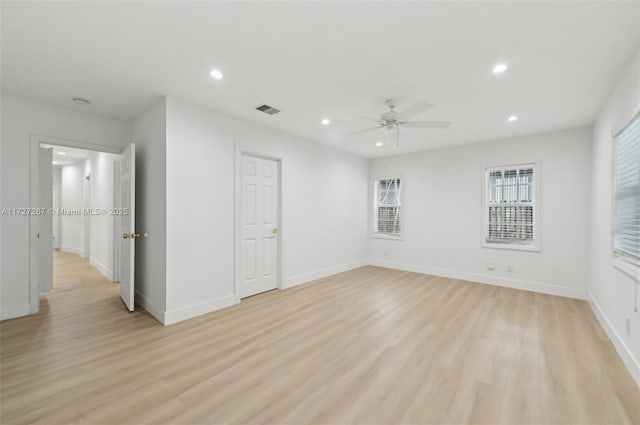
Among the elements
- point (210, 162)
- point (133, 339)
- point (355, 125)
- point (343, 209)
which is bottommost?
point (133, 339)

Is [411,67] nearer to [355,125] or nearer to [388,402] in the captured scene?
[355,125]

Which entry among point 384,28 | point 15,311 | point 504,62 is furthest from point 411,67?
point 15,311

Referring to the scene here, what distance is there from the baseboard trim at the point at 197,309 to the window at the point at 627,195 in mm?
4163

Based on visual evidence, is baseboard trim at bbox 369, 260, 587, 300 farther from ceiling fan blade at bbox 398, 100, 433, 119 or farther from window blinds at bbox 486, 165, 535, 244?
ceiling fan blade at bbox 398, 100, 433, 119

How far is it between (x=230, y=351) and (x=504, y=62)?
11.7 feet

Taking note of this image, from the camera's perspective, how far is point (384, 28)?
196 centimetres

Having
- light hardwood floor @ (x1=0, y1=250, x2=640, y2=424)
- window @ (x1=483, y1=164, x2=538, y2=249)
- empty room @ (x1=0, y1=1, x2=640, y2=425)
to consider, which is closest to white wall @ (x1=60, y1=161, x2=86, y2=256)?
empty room @ (x1=0, y1=1, x2=640, y2=425)

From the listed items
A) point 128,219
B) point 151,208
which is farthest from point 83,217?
point 151,208

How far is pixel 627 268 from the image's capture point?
2.37 meters

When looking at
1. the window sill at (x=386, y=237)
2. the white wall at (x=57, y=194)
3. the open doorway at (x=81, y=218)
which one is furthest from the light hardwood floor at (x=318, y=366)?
the white wall at (x=57, y=194)

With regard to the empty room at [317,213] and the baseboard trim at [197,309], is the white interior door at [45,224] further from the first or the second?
the baseboard trim at [197,309]

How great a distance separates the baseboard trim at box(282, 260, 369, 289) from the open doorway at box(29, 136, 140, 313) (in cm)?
222

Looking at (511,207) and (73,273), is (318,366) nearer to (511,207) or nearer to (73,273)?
(511,207)

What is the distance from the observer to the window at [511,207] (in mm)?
4691
